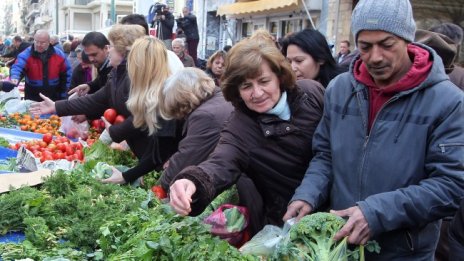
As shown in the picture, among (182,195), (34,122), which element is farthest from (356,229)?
(34,122)

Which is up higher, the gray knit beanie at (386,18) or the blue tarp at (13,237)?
the gray knit beanie at (386,18)

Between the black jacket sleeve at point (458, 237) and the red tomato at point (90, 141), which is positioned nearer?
the black jacket sleeve at point (458, 237)

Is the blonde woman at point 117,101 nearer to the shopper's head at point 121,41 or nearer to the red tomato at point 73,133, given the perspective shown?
the shopper's head at point 121,41

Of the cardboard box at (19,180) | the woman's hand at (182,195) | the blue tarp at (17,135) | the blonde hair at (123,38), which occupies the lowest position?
the blue tarp at (17,135)

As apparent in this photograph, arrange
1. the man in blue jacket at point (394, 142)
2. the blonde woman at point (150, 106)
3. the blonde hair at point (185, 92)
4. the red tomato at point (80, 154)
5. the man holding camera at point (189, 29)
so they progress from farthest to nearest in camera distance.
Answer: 1. the man holding camera at point (189, 29)
2. the red tomato at point (80, 154)
3. the blonde woman at point (150, 106)
4. the blonde hair at point (185, 92)
5. the man in blue jacket at point (394, 142)

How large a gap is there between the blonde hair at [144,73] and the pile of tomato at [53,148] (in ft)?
4.66

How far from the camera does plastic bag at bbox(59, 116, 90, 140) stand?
250 inches

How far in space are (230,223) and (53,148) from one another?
3.33 meters

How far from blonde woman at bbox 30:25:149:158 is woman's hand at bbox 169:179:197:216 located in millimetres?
2126

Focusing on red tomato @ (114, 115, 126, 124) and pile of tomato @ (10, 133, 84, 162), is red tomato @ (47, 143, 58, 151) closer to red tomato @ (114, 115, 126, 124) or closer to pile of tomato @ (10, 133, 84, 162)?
pile of tomato @ (10, 133, 84, 162)

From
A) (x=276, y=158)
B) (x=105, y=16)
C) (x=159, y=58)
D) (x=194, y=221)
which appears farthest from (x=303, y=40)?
(x=105, y=16)

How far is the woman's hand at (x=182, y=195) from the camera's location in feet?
7.18

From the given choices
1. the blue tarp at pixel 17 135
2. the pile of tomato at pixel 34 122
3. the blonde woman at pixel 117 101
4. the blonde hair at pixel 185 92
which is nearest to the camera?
the blonde hair at pixel 185 92

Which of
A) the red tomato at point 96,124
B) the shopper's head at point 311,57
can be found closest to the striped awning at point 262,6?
the red tomato at point 96,124
